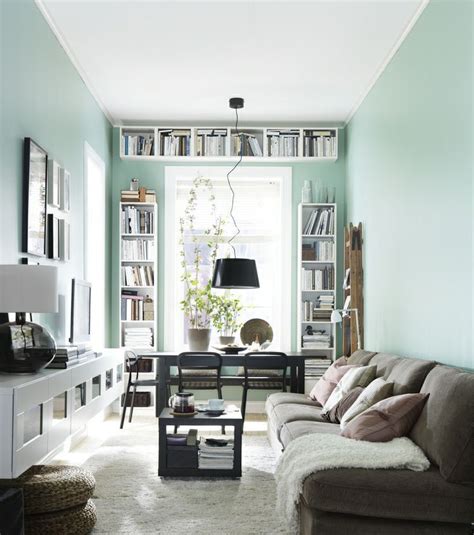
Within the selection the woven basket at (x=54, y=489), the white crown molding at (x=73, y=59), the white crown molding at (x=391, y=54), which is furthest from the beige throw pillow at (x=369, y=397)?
the white crown molding at (x=73, y=59)

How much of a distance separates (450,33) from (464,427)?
230 centimetres

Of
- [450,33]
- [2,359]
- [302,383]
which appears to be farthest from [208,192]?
[2,359]

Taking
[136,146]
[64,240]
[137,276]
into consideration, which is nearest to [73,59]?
[64,240]

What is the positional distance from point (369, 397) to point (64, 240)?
2.57 metres

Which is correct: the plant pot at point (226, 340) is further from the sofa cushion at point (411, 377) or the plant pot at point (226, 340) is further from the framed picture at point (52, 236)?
the sofa cushion at point (411, 377)

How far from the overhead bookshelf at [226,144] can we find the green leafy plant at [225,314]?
1.51m

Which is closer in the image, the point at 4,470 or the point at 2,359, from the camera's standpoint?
the point at 4,470

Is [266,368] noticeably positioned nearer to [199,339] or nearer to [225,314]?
[199,339]

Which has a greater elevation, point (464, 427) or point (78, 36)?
point (78, 36)

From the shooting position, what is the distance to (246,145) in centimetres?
776

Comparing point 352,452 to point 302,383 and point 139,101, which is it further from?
point 139,101

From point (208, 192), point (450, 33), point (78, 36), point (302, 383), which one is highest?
point (78, 36)

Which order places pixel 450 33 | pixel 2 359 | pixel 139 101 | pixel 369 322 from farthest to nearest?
1. pixel 139 101
2. pixel 369 322
3. pixel 450 33
4. pixel 2 359

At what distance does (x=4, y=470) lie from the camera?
3051 mm
